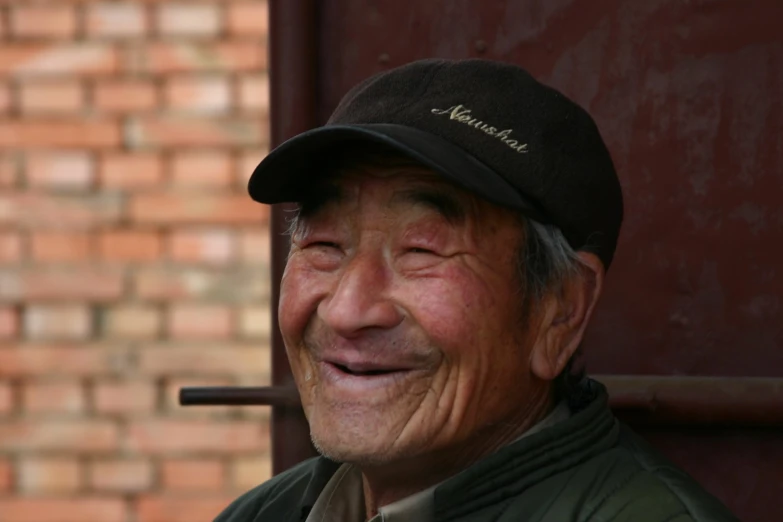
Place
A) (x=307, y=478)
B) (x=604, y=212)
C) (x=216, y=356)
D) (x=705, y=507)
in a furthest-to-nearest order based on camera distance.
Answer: (x=216, y=356) → (x=307, y=478) → (x=604, y=212) → (x=705, y=507)

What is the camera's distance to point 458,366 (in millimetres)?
1896

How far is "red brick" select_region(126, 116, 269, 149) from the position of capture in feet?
12.3

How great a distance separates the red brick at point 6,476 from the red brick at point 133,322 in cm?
52

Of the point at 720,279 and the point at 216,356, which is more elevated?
the point at 720,279

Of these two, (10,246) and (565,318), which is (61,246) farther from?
(565,318)

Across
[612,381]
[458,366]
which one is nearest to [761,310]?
[612,381]

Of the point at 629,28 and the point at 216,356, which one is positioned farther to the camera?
the point at 216,356

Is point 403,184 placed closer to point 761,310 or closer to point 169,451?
point 761,310

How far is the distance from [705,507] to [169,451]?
7.34ft

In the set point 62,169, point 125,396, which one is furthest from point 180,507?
point 62,169

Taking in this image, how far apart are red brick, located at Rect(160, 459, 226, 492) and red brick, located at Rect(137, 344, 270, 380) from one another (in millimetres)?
256

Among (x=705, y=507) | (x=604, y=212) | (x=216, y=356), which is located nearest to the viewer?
(x=705, y=507)

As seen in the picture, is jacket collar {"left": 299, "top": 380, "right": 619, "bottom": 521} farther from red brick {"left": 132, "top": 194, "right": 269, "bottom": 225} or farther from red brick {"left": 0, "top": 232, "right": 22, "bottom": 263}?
red brick {"left": 0, "top": 232, "right": 22, "bottom": 263}

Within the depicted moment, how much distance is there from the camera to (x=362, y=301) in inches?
74.3
